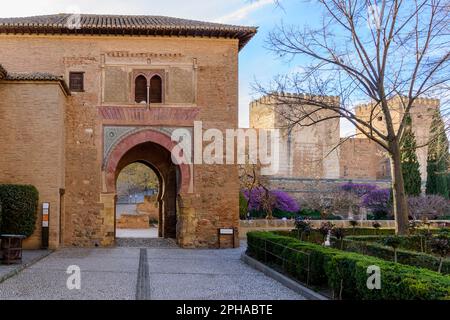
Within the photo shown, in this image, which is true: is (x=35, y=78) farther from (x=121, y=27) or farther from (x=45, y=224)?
(x=45, y=224)

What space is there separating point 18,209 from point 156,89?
630 centimetres

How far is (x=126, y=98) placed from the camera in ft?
67.0

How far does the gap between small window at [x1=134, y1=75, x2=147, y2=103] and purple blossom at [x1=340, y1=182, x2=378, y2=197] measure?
2330 centimetres

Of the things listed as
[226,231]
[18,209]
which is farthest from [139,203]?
[18,209]

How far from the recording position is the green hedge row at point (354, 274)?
23.9 feet

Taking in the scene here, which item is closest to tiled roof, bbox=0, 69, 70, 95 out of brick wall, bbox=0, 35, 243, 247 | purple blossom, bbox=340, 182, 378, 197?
brick wall, bbox=0, 35, 243, 247

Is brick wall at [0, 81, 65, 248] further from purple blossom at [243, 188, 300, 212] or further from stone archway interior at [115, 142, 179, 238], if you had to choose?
purple blossom at [243, 188, 300, 212]

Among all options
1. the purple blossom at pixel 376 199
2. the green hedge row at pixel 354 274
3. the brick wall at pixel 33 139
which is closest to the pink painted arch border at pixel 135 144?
the brick wall at pixel 33 139

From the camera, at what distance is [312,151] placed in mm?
45219

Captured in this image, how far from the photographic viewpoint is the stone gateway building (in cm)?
2002

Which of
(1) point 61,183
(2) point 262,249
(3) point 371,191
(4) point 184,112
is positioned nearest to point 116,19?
(4) point 184,112

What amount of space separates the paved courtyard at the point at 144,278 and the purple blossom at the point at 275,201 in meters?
16.5

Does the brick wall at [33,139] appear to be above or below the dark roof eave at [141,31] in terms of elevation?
below

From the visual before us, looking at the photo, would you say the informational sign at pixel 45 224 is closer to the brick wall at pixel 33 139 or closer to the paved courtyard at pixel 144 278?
the brick wall at pixel 33 139
